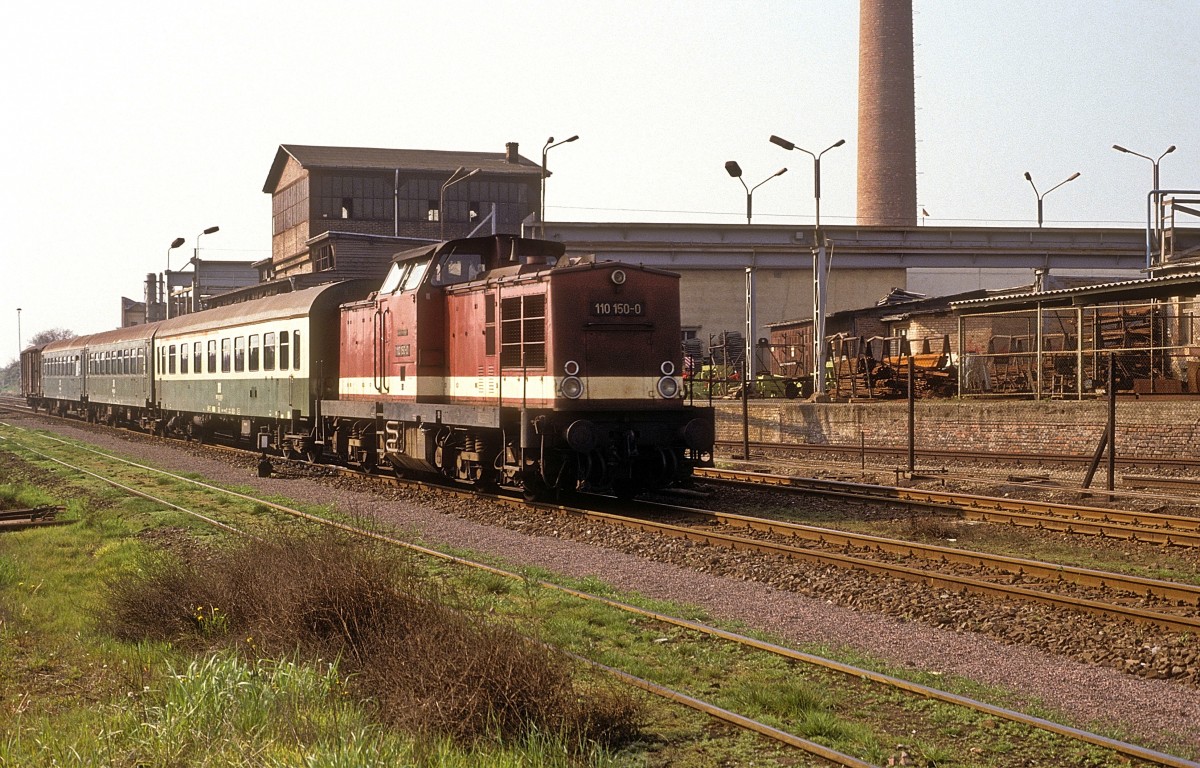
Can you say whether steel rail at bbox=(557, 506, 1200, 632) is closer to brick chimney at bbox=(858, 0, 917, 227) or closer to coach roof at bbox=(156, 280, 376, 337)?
coach roof at bbox=(156, 280, 376, 337)

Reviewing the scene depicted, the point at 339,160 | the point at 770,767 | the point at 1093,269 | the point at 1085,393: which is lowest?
the point at 770,767

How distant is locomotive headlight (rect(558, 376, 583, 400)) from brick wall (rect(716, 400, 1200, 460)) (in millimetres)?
11807

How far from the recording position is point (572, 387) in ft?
50.1

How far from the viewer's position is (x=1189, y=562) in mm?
11719

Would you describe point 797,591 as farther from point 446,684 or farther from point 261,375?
point 261,375

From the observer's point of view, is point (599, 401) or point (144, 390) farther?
point (144, 390)

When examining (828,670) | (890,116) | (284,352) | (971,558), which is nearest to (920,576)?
(971,558)

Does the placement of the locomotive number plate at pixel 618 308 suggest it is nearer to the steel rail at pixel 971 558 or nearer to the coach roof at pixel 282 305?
the steel rail at pixel 971 558

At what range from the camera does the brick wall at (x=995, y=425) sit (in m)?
21.9

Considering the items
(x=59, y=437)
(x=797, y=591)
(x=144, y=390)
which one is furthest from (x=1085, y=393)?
(x=59, y=437)

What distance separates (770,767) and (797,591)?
472cm

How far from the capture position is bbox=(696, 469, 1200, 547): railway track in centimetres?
1312

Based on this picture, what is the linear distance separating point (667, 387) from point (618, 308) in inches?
55.0

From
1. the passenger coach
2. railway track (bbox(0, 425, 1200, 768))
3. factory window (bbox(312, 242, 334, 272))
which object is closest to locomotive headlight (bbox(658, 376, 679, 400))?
railway track (bbox(0, 425, 1200, 768))
